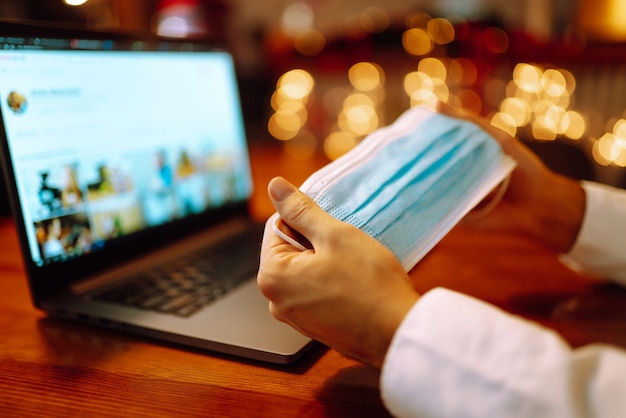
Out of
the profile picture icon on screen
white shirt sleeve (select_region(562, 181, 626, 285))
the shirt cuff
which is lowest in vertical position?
white shirt sleeve (select_region(562, 181, 626, 285))

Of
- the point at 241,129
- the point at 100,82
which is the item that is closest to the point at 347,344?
the point at 100,82

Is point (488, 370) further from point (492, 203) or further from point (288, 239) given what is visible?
point (492, 203)

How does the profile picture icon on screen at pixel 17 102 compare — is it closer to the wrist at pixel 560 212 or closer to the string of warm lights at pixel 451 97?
the wrist at pixel 560 212

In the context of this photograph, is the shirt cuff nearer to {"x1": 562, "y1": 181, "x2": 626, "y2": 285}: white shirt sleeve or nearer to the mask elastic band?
the mask elastic band

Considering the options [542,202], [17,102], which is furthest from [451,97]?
[17,102]

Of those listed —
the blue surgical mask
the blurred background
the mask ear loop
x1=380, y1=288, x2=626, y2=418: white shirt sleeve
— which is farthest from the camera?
the blurred background

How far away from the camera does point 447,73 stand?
4.65ft

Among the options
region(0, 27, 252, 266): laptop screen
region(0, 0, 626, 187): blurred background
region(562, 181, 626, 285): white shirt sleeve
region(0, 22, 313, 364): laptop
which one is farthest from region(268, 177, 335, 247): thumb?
region(0, 0, 626, 187): blurred background

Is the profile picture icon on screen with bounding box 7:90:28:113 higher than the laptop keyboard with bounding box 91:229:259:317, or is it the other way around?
the profile picture icon on screen with bounding box 7:90:28:113

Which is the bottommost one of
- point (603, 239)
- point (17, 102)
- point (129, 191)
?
point (603, 239)

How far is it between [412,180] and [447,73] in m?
1.07

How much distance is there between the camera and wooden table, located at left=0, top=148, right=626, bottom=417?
357 millimetres

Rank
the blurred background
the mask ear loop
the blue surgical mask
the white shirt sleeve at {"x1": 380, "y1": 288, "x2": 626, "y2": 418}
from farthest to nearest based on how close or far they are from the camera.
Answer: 1. the blurred background
2. the mask ear loop
3. the blue surgical mask
4. the white shirt sleeve at {"x1": 380, "y1": 288, "x2": 626, "y2": 418}

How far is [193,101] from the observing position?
2.35ft
